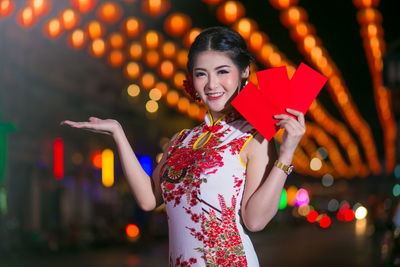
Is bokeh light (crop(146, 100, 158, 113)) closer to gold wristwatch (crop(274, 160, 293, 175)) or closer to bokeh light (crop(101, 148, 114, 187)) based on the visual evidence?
bokeh light (crop(101, 148, 114, 187))

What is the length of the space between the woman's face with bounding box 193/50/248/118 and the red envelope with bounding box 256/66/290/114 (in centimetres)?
28

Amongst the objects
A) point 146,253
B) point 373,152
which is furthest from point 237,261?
point 373,152

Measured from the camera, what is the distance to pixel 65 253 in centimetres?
2220

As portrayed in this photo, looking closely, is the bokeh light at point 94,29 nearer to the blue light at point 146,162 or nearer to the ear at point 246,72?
the ear at point 246,72

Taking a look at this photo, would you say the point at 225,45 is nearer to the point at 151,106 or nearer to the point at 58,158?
the point at 58,158

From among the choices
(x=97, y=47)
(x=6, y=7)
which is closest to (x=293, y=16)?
(x=97, y=47)

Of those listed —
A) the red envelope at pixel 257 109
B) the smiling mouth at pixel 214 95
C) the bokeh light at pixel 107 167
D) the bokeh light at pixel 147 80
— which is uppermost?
the bokeh light at pixel 147 80

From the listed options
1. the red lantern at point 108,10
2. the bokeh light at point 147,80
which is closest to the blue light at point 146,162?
the bokeh light at point 147,80

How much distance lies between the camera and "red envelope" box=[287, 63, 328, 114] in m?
3.06

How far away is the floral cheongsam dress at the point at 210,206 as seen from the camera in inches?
125

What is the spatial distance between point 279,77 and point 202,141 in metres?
0.55

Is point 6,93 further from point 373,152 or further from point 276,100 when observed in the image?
point 373,152

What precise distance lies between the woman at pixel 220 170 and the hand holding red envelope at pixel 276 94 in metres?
0.06

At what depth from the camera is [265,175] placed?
10.5ft
